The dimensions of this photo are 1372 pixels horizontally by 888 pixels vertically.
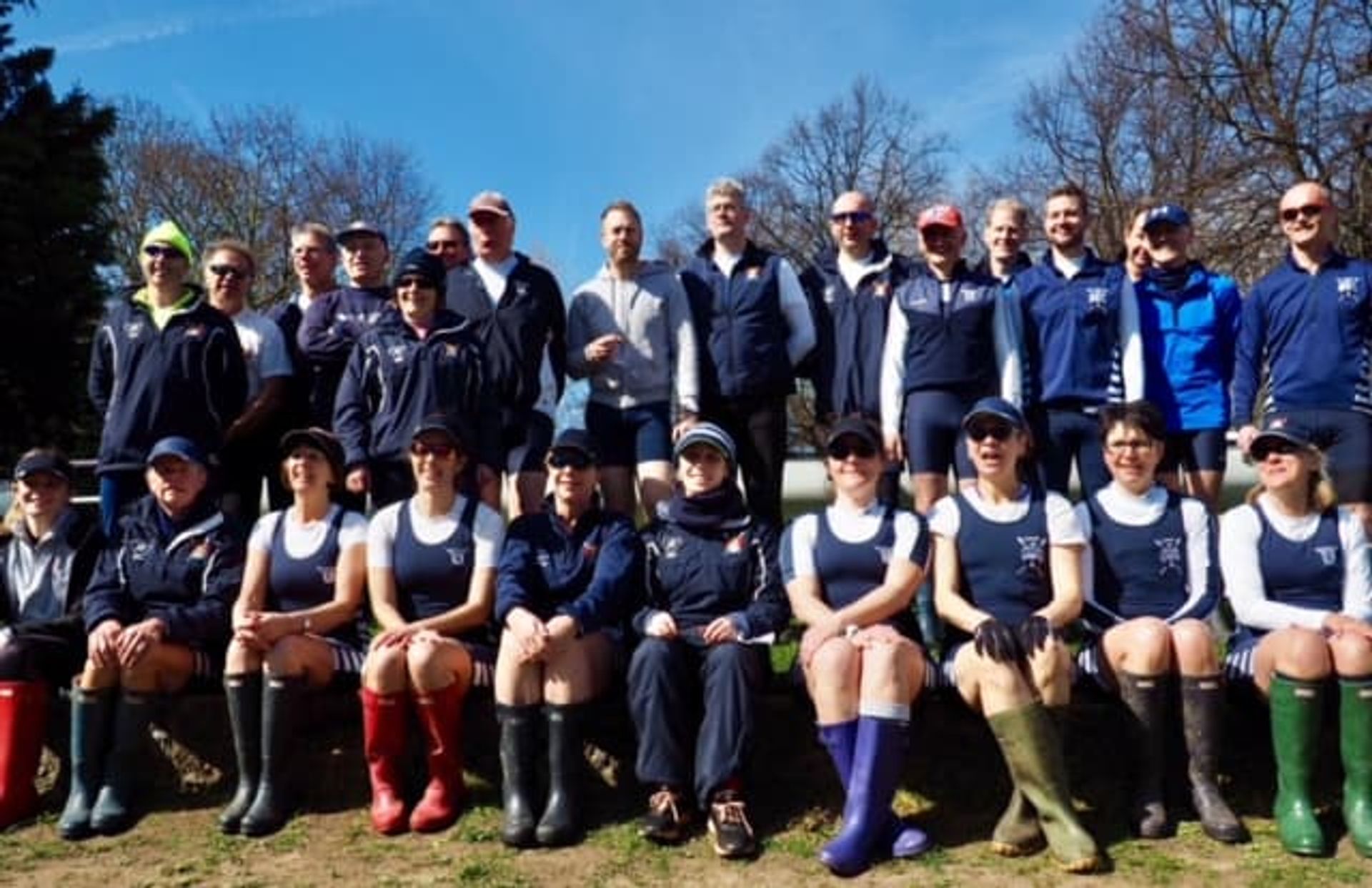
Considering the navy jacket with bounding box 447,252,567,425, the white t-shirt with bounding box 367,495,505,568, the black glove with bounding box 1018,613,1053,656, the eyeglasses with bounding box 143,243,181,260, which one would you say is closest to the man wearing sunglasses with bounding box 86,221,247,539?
the eyeglasses with bounding box 143,243,181,260

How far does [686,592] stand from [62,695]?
2.96 m

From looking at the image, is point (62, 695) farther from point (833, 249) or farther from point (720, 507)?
point (833, 249)

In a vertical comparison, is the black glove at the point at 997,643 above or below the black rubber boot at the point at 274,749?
above

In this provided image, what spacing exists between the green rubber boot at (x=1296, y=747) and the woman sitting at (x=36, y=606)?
16.2ft

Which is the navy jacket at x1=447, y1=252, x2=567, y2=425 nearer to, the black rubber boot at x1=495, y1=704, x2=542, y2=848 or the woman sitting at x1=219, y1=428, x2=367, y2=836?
the woman sitting at x1=219, y1=428, x2=367, y2=836

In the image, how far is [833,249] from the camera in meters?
6.62

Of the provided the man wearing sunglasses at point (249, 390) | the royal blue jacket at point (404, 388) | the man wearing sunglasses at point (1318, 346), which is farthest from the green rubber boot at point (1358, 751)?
the man wearing sunglasses at point (249, 390)

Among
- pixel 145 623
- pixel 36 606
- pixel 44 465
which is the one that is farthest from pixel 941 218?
pixel 36 606

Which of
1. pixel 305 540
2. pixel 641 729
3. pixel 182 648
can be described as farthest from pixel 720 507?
pixel 182 648

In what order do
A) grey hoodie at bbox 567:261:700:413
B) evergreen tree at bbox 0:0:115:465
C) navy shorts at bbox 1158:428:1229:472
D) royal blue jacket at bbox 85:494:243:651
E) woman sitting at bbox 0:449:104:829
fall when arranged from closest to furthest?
woman sitting at bbox 0:449:104:829, royal blue jacket at bbox 85:494:243:651, navy shorts at bbox 1158:428:1229:472, grey hoodie at bbox 567:261:700:413, evergreen tree at bbox 0:0:115:465

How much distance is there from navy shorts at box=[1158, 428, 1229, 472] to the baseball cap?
4.89ft

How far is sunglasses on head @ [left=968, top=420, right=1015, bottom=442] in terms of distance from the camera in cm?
441

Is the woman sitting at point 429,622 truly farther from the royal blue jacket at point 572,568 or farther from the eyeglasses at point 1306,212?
the eyeglasses at point 1306,212

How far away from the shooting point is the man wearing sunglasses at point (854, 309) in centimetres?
589
